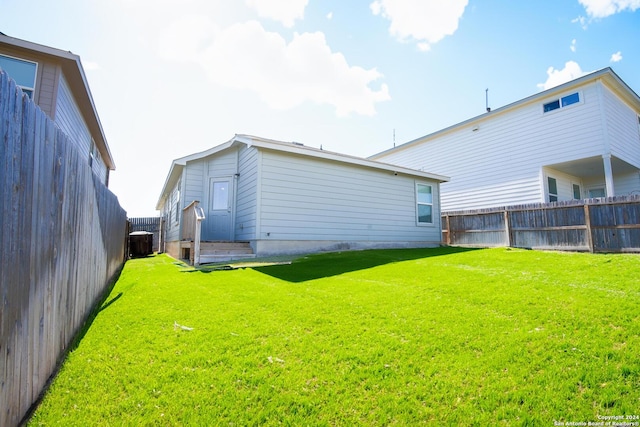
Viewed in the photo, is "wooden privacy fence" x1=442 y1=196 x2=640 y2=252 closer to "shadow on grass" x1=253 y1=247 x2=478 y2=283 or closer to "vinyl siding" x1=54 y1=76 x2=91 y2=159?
"shadow on grass" x1=253 y1=247 x2=478 y2=283

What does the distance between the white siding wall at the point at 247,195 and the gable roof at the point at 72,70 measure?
4768mm

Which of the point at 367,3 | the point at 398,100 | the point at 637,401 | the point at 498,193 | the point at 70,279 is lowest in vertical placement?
the point at 637,401

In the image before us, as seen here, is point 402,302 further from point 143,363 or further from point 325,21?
point 325,21

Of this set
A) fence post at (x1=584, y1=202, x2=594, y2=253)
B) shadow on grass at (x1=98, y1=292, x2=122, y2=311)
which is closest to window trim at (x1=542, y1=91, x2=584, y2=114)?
fence post at (x1=584, y1=202, x2=594, y2=253)

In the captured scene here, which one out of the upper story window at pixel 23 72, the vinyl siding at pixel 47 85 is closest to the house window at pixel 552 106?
the vinyl siding at pixel 47 85

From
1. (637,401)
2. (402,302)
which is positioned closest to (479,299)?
(402,302)

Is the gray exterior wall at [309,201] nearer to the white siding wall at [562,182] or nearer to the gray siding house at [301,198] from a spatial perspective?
the gray siding house at [301,198]

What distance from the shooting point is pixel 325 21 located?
9359 mm

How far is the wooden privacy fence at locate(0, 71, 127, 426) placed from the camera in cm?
158

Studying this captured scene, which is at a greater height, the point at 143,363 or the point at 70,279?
the point at 70,279

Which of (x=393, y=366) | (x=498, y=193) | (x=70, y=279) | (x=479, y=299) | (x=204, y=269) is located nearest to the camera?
(x=393, y=366)

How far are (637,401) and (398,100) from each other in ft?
42.2

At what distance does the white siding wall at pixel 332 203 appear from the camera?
359 inches

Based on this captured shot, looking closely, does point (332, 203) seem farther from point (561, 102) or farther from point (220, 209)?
point (561, 102)
